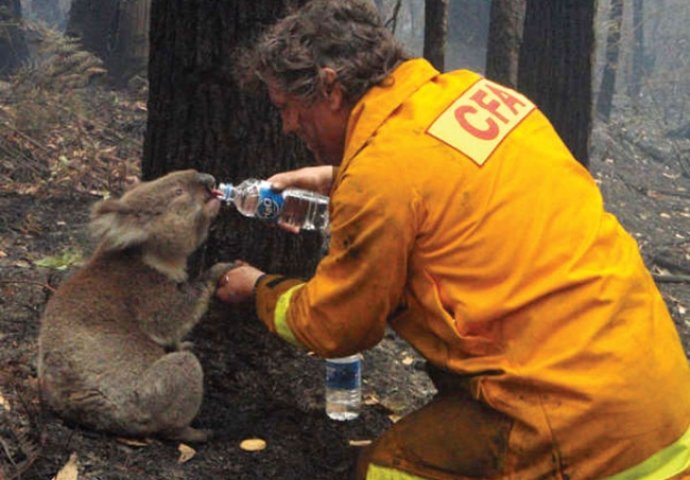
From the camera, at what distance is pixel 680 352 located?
3.56 metres

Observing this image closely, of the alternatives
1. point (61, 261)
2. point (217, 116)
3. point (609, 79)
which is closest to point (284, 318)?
point (217, 116)

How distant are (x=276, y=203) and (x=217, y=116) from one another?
72 cm

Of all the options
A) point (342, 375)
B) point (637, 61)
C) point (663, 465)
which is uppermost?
point (663, 465)

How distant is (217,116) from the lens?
478 centimetres

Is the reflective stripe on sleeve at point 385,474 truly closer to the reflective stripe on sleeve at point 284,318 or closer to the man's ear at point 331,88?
the reflective stripe on sleeve at point 284,318

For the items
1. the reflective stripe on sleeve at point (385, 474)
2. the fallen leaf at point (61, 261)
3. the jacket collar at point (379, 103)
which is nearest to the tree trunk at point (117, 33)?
the fallen leaf at point (61, 261)

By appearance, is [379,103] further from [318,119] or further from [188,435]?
[188,435]

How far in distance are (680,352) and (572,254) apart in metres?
0.67

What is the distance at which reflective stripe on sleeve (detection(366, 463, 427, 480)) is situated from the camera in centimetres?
357

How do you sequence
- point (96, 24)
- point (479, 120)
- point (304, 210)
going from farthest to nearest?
1. point (96, 24)
2. point (304, 210)
3. point (479, 120)

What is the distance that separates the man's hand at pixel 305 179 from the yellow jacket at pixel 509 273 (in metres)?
0.86

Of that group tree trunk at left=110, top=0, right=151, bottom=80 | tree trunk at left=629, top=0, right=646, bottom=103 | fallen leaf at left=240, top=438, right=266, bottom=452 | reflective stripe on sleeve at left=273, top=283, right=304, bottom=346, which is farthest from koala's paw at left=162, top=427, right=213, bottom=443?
tree trunk at left=629, top=0, right=646, bottom=103

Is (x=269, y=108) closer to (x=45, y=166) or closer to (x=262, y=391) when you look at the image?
(x=262, y=391)

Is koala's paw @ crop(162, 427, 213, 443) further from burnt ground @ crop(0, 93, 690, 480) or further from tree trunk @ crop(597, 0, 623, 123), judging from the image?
tree trunk @ crop(597, 0, 623, 123)
